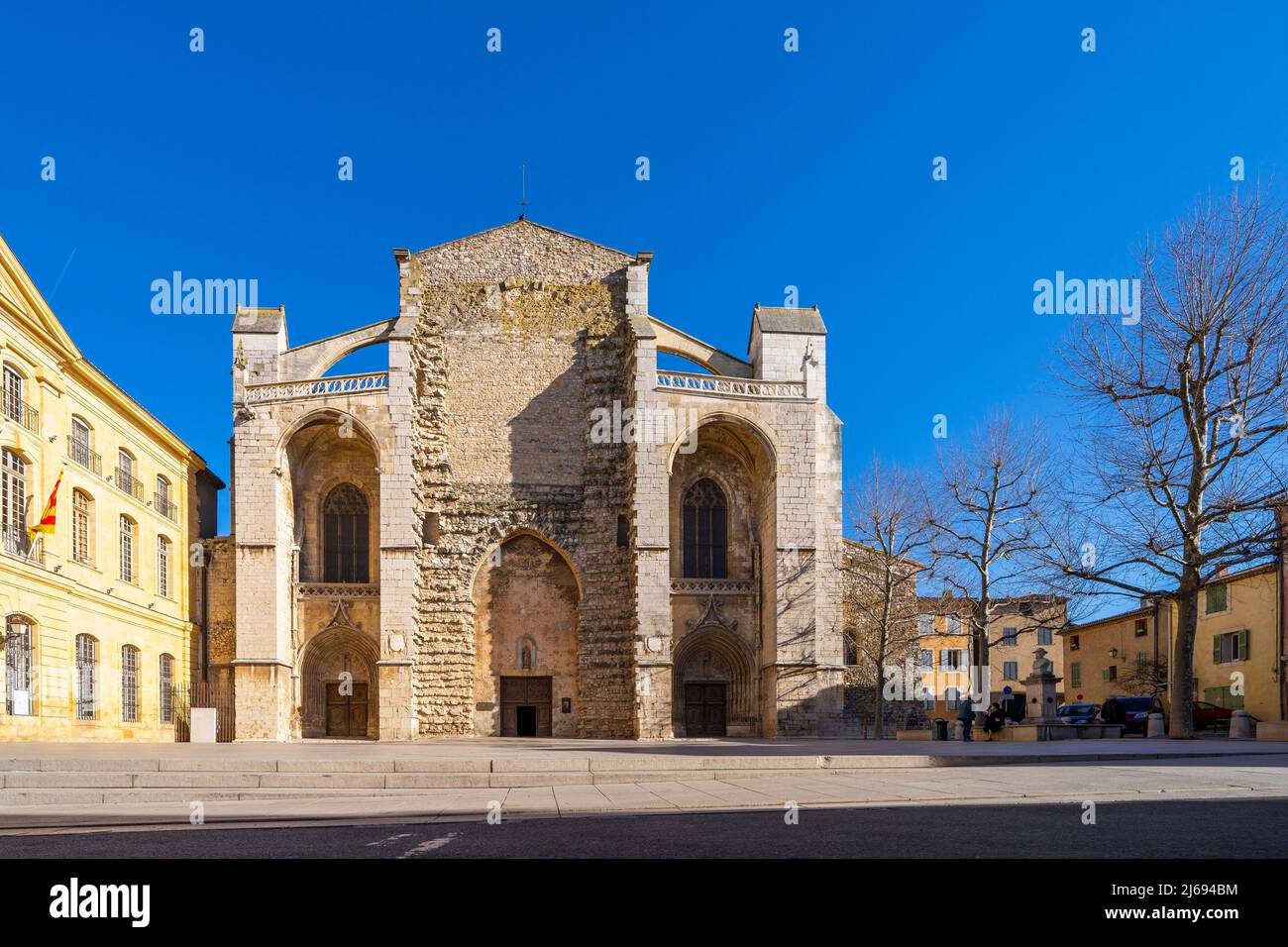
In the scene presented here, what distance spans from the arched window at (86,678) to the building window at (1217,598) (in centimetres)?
3534

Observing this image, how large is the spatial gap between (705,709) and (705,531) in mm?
5321

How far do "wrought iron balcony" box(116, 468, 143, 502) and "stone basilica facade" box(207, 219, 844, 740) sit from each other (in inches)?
147

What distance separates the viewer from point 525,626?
3266 cm

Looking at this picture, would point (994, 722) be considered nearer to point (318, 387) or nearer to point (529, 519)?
point (529, 519)

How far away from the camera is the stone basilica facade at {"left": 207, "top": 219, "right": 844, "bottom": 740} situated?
99.7 feet

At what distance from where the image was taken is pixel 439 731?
1224 inches

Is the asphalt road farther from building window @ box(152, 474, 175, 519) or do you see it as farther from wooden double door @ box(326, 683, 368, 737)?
building window @ box(152, 474, 175, 519)

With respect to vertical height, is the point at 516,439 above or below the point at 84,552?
above

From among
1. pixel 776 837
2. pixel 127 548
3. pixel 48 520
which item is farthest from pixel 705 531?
pixel 776 837

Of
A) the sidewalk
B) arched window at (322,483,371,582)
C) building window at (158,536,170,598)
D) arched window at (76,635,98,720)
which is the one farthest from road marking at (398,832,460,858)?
building window at (158,536,170,598)

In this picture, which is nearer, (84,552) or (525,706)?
(84,552)

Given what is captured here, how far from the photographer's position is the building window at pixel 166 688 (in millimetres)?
32719

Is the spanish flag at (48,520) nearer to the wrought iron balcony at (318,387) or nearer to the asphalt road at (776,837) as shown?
the wrought iron balcony at (318,387)
